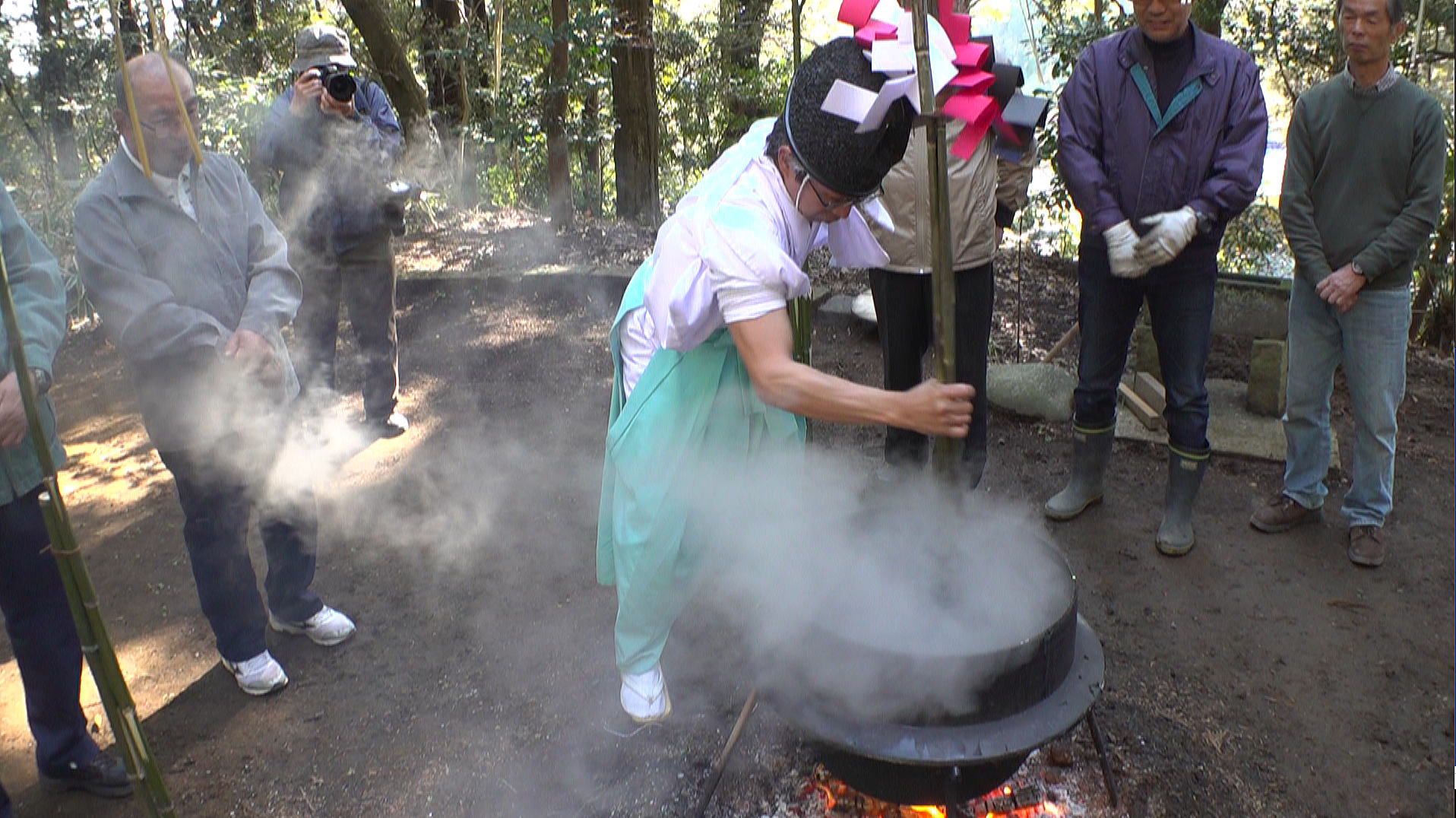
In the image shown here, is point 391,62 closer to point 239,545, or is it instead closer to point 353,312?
point 353,312

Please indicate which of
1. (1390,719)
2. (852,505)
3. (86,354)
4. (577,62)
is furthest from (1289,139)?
(86,354)

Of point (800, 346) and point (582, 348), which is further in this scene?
point (582, 348)

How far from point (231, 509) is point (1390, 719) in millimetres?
3577

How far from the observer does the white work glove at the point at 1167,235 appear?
3.12 metres

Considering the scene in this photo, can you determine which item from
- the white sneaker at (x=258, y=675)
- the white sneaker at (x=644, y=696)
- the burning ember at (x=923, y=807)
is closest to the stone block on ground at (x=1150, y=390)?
the burning ember at (x=923, y=807)

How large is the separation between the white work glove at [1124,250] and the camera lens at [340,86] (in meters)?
3.43

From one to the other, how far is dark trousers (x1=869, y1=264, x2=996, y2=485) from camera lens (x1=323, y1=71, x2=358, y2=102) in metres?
2.65

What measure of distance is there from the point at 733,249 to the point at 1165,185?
6.86ft

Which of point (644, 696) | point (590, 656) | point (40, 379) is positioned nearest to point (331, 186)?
point (40, 379)

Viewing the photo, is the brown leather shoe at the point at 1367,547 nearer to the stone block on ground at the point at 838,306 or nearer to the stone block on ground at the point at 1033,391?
the stone block on ground at the point at 1033,391

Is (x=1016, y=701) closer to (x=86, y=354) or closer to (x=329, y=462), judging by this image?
(x=329, y=462)

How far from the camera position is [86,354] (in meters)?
6.47

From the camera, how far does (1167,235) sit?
3123 mm

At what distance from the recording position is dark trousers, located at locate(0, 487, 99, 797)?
240cm
